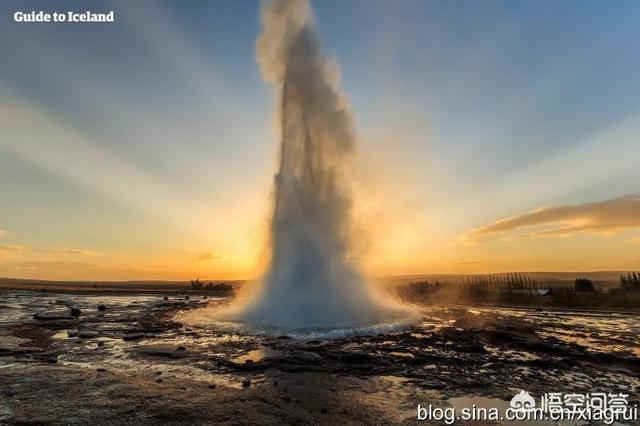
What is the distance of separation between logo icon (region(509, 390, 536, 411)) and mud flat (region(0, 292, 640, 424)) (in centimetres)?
23

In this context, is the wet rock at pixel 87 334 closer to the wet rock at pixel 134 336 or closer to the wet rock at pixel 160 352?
the wet rock at pixel 134 336

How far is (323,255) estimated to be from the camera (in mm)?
24672

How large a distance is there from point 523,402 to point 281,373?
694cm

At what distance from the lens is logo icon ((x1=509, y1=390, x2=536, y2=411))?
9.02 meters

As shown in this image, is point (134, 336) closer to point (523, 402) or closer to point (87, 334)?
point (87, 334)

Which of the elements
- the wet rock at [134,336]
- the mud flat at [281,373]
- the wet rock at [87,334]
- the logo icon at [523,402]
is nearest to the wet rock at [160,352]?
the mud flat at [281,373]

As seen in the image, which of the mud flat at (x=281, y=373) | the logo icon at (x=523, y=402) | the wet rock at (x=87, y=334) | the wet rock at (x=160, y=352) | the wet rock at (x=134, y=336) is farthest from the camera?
the wet rock at (x=87, y=334)

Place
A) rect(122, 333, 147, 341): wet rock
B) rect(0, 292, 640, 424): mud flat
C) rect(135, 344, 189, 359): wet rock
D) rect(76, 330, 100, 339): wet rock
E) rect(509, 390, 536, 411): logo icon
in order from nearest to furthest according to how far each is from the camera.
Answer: rect(0, 292, 640, 424): mud flat → rect(509, 390, 536, 411): logo icon → rect(135, 344, 189, 359): wet rock → rect(122, 333, 147, 341): wet rock → rect(76, 330, 100, 339): wet rock

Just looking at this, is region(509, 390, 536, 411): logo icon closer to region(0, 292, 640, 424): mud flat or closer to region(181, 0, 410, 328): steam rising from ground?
region(0, 292, 640, 424): mud flat

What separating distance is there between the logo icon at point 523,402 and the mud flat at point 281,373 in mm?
228

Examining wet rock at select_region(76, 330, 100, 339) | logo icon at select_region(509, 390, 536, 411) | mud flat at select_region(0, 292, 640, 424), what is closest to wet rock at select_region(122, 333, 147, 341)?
mud flat at select_region(0, 292, 640, 424)

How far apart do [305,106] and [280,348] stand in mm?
19452

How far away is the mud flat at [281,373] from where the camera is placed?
27.4 ft

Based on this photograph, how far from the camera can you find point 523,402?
30.8 ft
